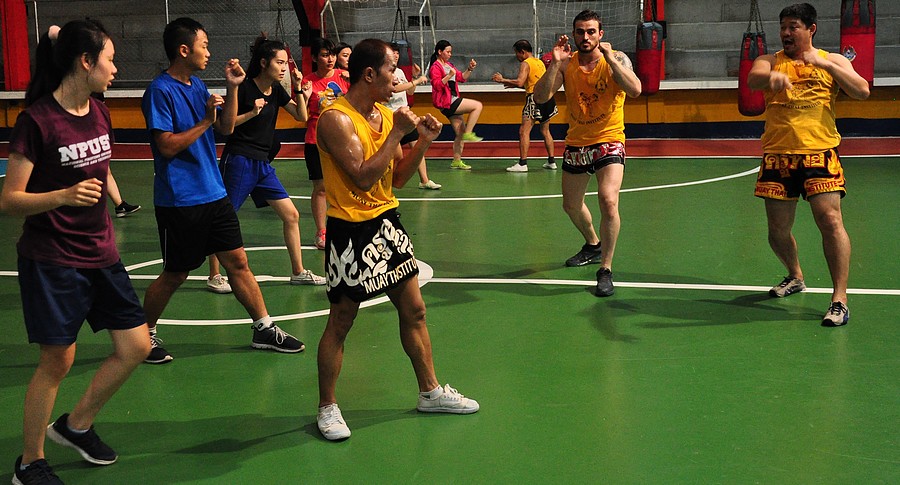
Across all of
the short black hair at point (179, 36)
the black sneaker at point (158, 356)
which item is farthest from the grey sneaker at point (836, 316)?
the short black hair at point (179, 36)

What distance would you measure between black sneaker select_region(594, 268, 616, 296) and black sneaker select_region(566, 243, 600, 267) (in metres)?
0.84

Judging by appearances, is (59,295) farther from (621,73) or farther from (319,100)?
(319,100)

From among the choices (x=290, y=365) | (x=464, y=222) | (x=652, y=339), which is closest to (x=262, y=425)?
(x=290, y=365)

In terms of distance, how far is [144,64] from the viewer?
19797mm

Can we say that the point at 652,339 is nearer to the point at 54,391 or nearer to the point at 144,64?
the point at 54,391

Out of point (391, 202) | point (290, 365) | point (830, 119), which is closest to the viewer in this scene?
point (391, 202)

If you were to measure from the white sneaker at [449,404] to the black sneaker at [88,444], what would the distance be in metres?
1.43

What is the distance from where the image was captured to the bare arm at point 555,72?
7105mm

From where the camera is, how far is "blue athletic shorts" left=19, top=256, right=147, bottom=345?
3814mm

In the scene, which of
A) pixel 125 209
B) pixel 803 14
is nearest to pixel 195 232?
pixel 803 14

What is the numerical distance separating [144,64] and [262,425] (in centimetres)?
1668

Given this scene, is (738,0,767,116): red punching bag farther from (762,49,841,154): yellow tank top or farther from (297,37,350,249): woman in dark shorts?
(762,49,841,154): yellow tank top

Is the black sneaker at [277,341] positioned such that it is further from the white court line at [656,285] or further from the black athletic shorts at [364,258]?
the white court line at [656,285]

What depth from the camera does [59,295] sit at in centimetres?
383
